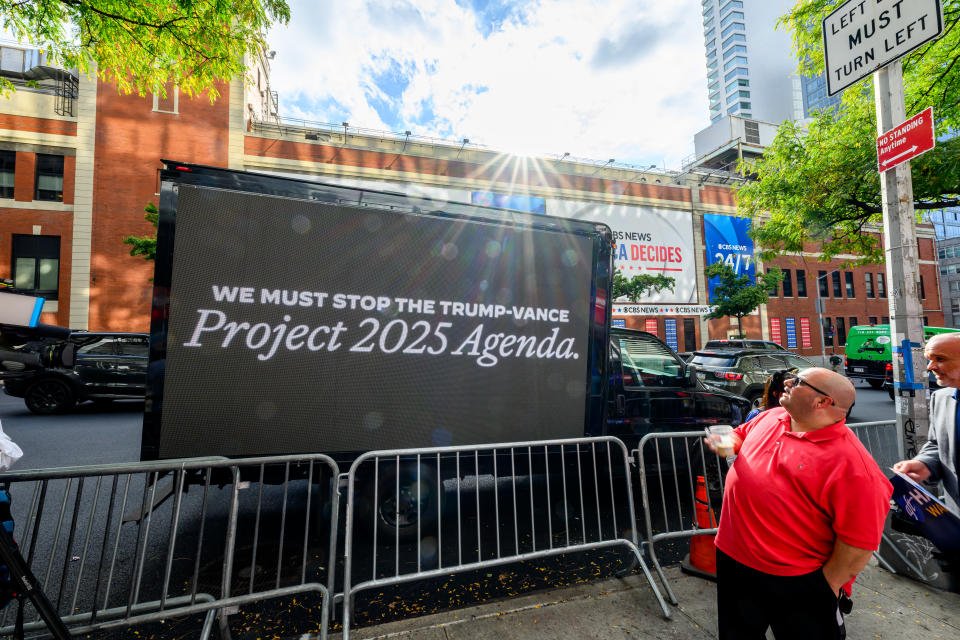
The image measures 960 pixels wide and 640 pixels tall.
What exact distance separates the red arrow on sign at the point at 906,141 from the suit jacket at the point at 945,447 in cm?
182

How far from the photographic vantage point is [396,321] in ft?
11.2

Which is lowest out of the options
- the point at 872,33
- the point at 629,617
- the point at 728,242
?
the point at 629,617

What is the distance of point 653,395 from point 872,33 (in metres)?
3.63

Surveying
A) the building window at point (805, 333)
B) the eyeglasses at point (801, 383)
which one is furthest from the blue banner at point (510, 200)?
Answer: the eyeglasses at point (801, 383)

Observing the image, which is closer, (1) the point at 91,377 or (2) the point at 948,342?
(2) the point at 948,342

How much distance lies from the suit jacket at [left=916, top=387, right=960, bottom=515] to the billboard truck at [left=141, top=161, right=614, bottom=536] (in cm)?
217

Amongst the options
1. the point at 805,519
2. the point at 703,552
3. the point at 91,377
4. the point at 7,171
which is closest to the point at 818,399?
the point at 805,519

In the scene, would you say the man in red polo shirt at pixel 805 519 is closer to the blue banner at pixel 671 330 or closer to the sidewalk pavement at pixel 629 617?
→ the sidewalk pavement at pixel 629 617

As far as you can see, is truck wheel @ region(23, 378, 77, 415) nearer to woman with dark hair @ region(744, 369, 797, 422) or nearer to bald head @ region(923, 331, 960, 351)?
woman with dark hair @ region(744, 369, 797, 422)

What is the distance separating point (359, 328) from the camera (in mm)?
3334

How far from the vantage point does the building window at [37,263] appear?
62.8 feet

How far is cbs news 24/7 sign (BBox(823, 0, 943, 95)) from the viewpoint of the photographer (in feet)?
10.8

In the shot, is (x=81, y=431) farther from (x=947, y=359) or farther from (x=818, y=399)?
(x=947, y=359)

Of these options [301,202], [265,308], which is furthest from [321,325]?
[301,202]
